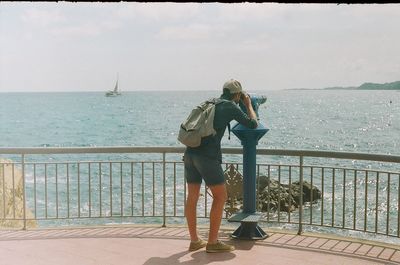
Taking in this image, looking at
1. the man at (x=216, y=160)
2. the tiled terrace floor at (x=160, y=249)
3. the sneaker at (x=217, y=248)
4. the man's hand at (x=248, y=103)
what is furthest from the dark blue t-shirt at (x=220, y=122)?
the tiled terrace floor at (x=160, y=249)

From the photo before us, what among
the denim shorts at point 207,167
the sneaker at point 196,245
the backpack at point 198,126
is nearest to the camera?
the backpack at point 198,126

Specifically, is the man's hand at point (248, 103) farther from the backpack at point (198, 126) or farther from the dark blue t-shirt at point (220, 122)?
the backpack at point (198, 126)

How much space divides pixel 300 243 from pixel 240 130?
4.80 ft

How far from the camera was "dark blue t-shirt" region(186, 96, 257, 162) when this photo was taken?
5188mm

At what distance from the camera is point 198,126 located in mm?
5137

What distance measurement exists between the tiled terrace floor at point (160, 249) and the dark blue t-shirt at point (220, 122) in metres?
1.10

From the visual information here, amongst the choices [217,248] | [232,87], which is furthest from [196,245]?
[232,87]

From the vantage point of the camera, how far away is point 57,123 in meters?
91.3

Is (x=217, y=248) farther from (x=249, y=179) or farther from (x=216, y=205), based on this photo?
(x=249, y=179)

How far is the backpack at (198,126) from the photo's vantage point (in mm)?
5137

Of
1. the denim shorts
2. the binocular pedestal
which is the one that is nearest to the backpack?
the denim shorts

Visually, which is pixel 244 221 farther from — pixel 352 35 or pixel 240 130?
pixel 352 35

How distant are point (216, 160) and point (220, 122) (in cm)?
39

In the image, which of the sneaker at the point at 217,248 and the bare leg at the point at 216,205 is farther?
the sneaker at the point at 217,248
